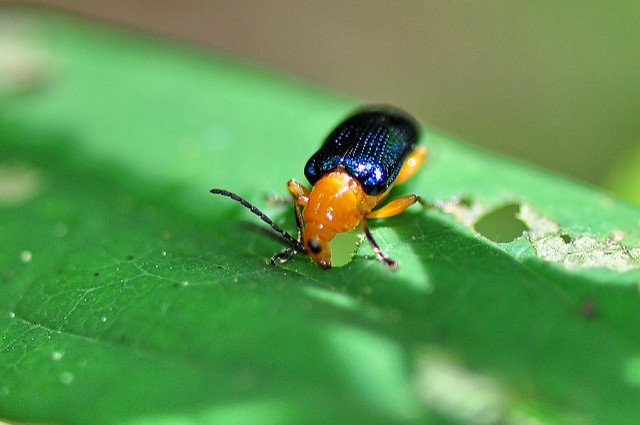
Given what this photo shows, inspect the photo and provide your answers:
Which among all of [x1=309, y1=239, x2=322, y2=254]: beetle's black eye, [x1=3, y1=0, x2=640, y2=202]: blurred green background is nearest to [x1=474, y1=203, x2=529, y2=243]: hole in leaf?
[x1=309, y1=239, x2=322, y2=254]: beetle's black eye

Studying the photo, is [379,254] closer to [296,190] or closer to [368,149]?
[296,190]

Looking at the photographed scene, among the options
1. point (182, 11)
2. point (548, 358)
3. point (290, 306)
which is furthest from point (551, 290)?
point (182, 11)

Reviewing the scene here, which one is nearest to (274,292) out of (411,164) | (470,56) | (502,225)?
(502,225)

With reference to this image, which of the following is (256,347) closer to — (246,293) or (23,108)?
(246,293)

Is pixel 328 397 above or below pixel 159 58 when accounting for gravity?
above

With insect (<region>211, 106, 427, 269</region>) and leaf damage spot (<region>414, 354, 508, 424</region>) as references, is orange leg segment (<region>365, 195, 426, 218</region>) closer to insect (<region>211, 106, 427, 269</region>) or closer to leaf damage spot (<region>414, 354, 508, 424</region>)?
insect (<region>211, 106, 427, 269</region>)

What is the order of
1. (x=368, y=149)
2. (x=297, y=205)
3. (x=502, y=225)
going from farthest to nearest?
(x=368, y=149), (x=297, y=205), (x=502, y=225)
